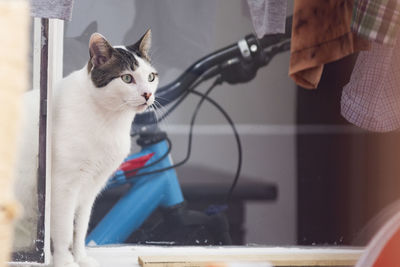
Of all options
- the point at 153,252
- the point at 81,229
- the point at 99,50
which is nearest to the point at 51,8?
the point at 99,50

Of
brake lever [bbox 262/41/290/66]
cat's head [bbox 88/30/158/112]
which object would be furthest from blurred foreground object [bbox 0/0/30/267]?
brake lever [bbox 262/41/290/66]

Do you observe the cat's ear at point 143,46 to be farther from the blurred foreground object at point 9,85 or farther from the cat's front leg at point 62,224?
the blurred foreground object at point 9,85

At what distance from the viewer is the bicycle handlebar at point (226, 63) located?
1.92 metres

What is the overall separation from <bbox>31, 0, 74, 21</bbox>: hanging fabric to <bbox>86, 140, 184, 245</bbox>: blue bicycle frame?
1018mm

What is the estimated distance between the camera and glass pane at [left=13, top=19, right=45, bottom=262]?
130 cm

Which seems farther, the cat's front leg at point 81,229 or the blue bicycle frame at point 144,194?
the blue bicycle frame at point 144,194

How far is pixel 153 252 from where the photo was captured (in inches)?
67.4

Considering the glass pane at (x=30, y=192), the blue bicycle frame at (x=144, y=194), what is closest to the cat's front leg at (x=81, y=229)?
the glass pane at (x=30, y=192)

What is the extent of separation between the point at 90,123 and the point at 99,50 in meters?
0.19

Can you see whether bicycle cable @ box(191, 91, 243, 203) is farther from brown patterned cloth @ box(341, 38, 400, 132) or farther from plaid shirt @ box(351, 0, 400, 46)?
plaid shirt @ box(351, 0, 400, 46)

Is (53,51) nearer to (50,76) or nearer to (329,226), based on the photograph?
(50,76)

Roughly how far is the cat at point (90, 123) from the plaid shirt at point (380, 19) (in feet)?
1.92

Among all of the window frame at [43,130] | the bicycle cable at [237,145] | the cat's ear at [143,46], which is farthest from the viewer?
the bicycle cable at [237,145]

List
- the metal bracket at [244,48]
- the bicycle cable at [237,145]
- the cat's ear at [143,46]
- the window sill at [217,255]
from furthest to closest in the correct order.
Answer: the bicycle cable at [237,145] → the metal bracket at [244,48] → the window sill at [217,255] → the cat's ear at [143,46]
